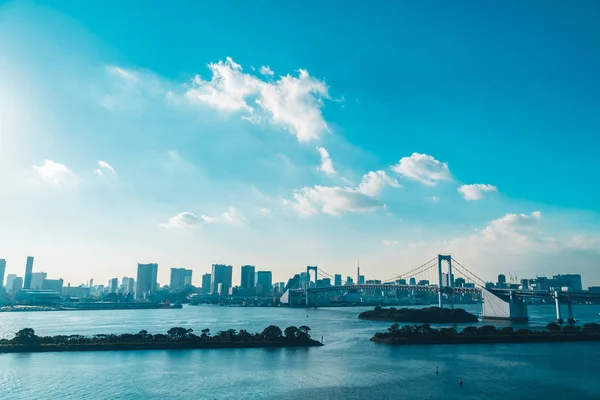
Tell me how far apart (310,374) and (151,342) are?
55.6ft

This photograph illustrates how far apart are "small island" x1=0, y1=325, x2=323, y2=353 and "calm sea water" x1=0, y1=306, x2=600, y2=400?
164 centimetres

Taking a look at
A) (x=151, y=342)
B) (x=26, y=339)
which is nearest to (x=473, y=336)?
(x=151, y=342)

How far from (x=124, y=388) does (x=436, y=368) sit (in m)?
19.8

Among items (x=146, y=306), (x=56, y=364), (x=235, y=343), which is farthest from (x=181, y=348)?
(x=146, y=306)

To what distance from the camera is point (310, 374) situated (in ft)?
93.7

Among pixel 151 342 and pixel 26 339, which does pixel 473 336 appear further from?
pixel 26 339

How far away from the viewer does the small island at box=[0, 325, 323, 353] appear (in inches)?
1463

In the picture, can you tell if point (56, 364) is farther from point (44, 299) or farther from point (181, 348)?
point (44, 299)

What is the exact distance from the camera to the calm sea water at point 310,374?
2423 cm

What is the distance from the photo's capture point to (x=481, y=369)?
30.2m

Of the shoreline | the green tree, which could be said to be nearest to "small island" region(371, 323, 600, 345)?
the shoreline

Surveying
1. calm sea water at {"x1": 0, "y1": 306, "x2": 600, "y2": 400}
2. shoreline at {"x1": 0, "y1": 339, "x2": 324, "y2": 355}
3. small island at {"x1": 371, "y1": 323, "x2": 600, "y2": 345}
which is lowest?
calm sea water at {"x1": 0, "y1": 306, "x2": 600, "y2": 400}

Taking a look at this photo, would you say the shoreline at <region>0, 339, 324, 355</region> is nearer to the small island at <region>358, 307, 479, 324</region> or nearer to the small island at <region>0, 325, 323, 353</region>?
the small island at <region>0, 325, 323, 353</region>

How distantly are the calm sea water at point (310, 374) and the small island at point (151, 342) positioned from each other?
1643mm
